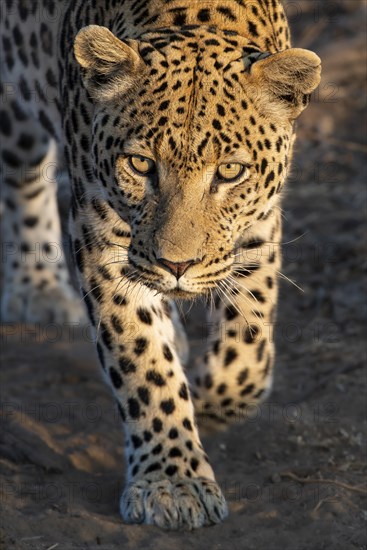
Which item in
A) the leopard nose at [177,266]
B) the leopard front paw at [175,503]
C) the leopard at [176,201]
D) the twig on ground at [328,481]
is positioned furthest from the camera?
the twig on ground at [328,481]

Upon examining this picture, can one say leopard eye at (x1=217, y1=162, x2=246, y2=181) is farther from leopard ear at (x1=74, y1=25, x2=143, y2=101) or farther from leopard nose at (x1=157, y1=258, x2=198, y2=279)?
leopard ear at (x1=74, y1=25, x2=143, y2=101)

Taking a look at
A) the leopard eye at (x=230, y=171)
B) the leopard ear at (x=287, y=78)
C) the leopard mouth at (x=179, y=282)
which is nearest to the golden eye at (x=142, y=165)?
the leopard eye at (x=230, y=171)

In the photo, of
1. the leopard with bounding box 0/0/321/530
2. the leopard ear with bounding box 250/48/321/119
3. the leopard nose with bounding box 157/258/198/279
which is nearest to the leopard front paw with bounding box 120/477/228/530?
the leopard with bounding box 0/0/321/530

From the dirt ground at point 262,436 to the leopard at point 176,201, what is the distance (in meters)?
0.22

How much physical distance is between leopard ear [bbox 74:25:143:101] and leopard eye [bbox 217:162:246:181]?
0.59 meters

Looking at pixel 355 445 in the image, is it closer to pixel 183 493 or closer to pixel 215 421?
pixel 215 421

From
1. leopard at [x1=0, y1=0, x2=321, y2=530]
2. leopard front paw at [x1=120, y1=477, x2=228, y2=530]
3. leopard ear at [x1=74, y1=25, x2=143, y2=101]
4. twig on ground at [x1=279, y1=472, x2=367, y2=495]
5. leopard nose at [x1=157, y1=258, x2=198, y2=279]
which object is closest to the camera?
leopard nose at [x1=157, y1=258, x2=198, y2=279]

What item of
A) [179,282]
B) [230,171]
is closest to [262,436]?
[179,282]

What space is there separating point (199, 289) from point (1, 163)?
374cm

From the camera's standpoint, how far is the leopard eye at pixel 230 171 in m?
5.12

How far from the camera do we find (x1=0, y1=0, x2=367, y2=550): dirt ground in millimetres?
5250

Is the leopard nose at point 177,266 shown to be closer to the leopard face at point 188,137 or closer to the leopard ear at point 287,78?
the leopard face at point 188,137

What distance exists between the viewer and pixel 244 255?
609 centimetres

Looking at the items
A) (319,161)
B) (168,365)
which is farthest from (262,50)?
(319,161)
